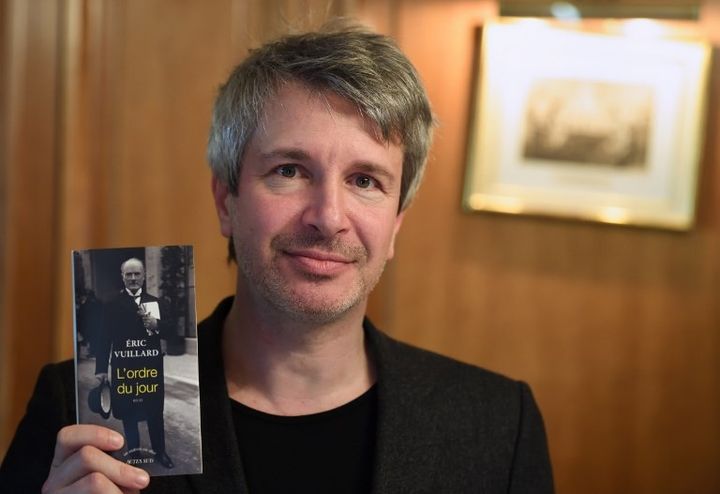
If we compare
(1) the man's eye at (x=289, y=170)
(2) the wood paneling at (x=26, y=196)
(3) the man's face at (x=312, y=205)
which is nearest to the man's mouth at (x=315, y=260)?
(3) the man's face at (x=312, y=205)

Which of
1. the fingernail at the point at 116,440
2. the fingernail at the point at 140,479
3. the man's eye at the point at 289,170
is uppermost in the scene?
the man's eye at the point at 289,170

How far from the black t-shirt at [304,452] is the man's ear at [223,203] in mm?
285

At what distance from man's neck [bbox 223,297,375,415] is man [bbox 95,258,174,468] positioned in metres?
0.26

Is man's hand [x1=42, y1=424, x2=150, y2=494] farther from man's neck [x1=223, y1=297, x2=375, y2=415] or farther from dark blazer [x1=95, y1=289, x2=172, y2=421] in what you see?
man's neck [x1=223, y1=297, x2=375, y2=415]

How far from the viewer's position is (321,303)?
1.36m

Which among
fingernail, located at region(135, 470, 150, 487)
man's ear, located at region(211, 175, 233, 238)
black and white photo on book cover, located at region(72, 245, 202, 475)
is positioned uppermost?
man's ear, located at region(211, 175, 233, 238)

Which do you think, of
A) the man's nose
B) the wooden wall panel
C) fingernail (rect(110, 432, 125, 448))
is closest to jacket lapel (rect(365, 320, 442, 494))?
the man's nose

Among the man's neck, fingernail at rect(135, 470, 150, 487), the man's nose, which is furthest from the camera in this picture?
the man's neck

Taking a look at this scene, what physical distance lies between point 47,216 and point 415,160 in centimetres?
127

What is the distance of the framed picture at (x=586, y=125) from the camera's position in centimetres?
234

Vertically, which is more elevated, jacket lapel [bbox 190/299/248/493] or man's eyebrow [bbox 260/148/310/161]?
man's eyebrow [bbox 260/148/310/161]

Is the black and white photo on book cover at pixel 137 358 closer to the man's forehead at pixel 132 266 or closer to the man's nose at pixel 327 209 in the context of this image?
the man's forehead at pixel 132 266

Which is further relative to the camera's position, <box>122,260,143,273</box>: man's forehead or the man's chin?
the man's chin

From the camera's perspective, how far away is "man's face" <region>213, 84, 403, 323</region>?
1344 mm
